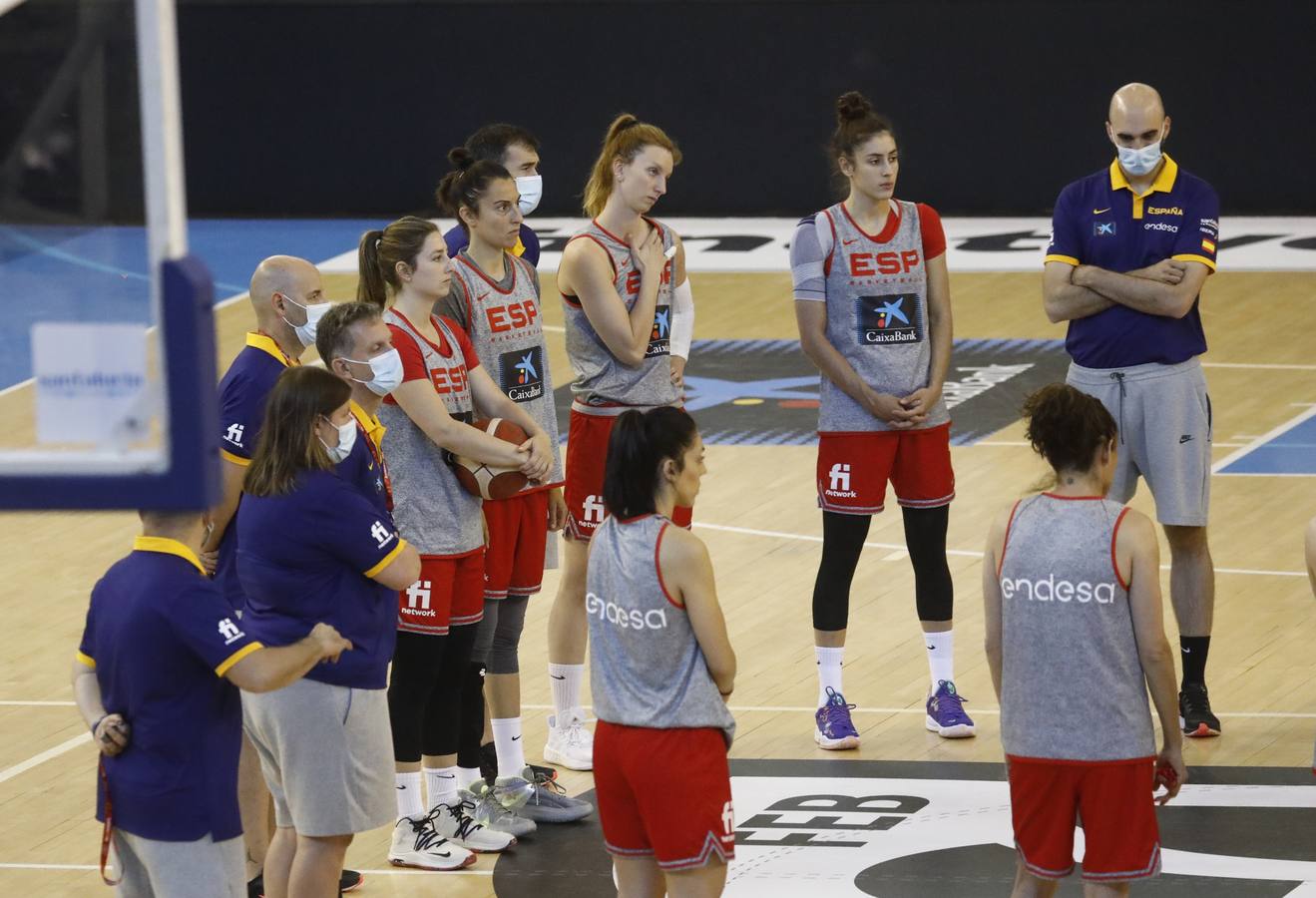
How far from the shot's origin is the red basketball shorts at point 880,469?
21.3ft

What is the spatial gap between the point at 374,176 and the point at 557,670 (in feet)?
41.1

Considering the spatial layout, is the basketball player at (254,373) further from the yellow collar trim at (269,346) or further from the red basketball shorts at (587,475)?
the red basketball shorts at (587,475)

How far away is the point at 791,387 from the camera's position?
11984 millimetres

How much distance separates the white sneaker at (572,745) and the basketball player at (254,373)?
1.38 metres

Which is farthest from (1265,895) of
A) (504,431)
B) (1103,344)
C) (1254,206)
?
(1254,206)

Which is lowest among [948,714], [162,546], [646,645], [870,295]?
[948,714]

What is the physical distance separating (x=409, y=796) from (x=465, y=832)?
0.70 feet

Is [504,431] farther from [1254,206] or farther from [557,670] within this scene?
[1254,206]

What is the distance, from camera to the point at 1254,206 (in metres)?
16.6

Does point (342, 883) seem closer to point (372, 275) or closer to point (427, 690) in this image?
point (427, 690)

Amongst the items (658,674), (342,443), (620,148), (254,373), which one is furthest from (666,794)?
(620,148)

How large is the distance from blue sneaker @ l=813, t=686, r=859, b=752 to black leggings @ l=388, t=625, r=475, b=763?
1380mm

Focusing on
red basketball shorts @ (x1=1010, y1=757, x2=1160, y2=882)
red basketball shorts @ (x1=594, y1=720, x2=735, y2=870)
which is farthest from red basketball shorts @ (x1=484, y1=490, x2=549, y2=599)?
red basketball shorts @ (x1=1010, y1=757, x2=1160, y2=882)

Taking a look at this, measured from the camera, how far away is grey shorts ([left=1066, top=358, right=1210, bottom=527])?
6.32 m
